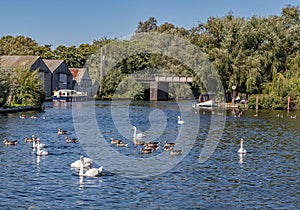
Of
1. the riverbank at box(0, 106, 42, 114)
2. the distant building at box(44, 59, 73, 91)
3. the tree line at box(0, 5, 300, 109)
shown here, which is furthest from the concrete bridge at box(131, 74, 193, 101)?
the riverbank at box(0, 106, 42, 114)

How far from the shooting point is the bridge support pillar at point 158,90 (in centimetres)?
9725

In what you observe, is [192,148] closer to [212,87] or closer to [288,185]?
[288,185]

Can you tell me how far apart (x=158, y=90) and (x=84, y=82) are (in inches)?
791

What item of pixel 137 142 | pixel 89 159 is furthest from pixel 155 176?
pixel 137 142

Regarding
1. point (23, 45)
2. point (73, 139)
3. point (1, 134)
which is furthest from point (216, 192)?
point (23, 45)

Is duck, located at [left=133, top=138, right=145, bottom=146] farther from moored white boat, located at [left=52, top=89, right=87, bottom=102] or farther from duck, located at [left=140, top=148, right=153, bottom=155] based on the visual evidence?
moored white boat, located at [left=52, top=89, right=87, bottom=102]

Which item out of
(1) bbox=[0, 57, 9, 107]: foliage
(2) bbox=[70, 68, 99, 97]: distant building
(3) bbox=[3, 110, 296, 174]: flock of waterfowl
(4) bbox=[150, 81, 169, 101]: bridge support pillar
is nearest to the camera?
(3) bbox=[3, 110, 296, 174]: flock of waterfowl

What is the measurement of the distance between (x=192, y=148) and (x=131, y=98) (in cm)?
6906

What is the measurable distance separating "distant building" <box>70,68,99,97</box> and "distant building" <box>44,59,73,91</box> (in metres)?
4.19

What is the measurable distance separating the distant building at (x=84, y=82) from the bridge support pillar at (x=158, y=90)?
1700 cm

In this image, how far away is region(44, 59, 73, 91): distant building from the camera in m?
99.7

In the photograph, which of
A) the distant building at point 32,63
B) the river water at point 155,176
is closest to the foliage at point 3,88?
the river water at point 155,176

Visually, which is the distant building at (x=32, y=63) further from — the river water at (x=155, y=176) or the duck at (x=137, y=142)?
the duck at (x=137, y=142)

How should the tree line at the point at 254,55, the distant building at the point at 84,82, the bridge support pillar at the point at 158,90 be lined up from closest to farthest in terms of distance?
1. the tree line at the point at 254,55
2. the bridge support pillar at the point at 158,90
3. the distant building at the point at 84,82
